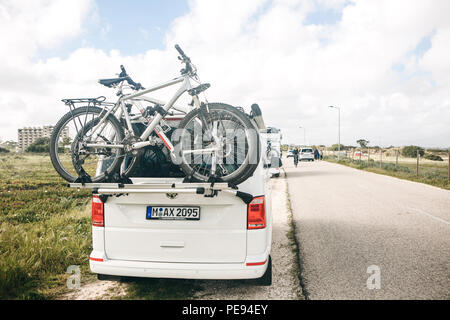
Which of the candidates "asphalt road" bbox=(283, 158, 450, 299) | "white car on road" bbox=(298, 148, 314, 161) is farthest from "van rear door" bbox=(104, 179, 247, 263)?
"white car on road" bbox=(298, 148, 314, 161)

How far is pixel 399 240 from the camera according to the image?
5781mm

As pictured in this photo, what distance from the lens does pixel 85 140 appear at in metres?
3.88

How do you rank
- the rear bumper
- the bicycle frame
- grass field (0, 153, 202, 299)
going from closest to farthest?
the rear bumper → the bicycle frame → grass field (0, 153, 202, 299)

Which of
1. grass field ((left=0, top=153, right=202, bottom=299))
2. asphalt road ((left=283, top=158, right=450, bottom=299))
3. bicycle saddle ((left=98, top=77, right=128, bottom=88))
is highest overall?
bicycle saddle ((left=98, top=77, right=128, bottom=88))

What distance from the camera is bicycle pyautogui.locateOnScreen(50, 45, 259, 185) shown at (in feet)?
10.9

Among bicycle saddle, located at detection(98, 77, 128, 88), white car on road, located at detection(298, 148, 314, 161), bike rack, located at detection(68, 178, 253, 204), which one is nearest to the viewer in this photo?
bike rack, located at detection(68, 178, 253, 204)

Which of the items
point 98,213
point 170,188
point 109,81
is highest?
point 109,81

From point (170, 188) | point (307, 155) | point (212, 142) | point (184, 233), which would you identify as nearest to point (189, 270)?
point (184, 233)

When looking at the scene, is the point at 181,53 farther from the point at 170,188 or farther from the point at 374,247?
the point at 374,247

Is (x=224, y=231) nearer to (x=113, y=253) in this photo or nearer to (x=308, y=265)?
(x=113, y=253)

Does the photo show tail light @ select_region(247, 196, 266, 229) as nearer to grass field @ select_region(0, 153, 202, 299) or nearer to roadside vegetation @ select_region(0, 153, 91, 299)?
grass field @ select_region(0, 153, 202, 299)

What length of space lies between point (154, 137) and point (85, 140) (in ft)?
2.86

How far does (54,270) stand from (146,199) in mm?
2125

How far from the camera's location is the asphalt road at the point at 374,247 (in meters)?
3.78
